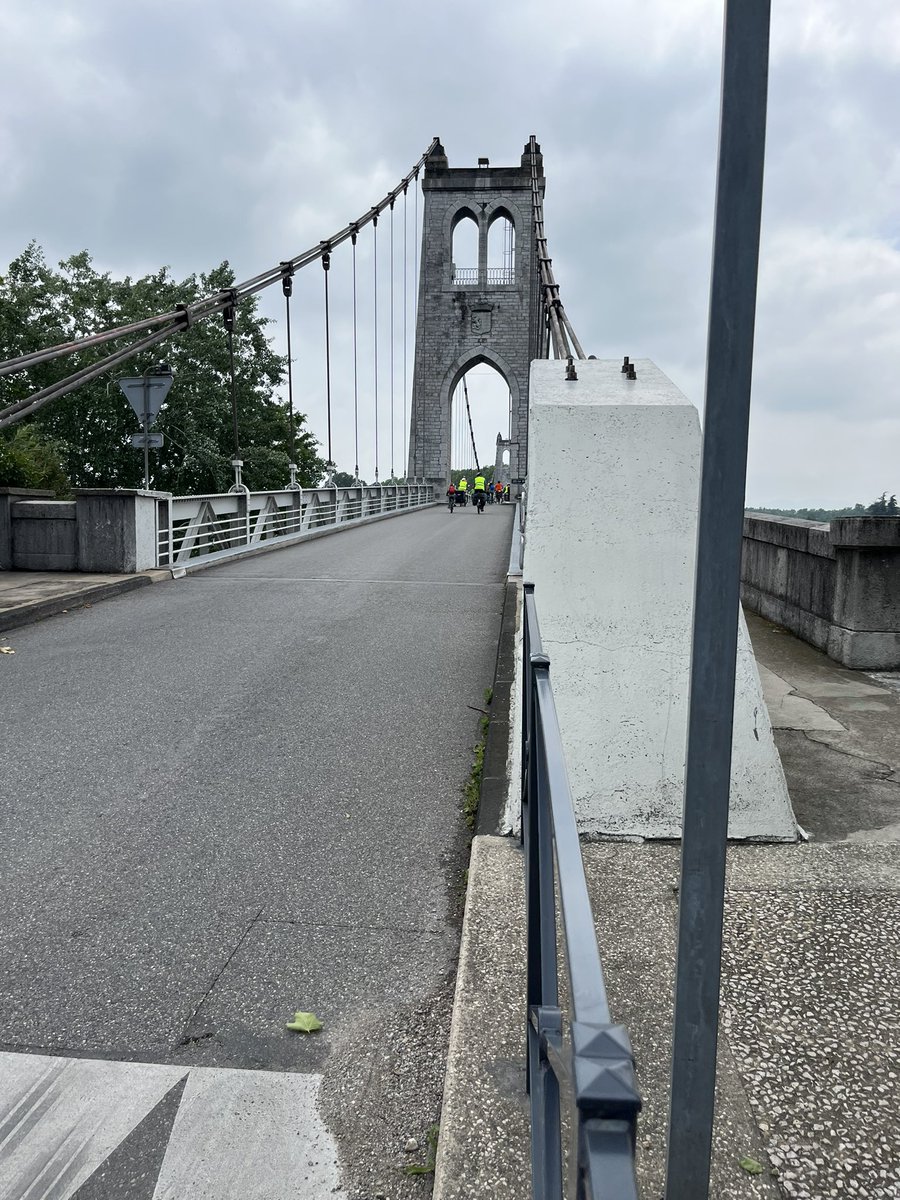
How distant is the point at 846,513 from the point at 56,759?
5074mm

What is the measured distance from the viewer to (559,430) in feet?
10.5

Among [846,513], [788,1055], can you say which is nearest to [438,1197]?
[788,1055]

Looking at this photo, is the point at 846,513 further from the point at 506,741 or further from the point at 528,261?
the point at 528,261

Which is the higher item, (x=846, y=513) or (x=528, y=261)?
(x=528, y=261)

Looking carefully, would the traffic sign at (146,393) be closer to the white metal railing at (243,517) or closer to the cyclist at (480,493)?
the white metal railing at (243,517)

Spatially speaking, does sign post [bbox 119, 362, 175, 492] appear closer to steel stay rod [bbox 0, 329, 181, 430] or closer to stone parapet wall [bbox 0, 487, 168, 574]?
steel stay rod [bbox 0, 329, 181, 430]

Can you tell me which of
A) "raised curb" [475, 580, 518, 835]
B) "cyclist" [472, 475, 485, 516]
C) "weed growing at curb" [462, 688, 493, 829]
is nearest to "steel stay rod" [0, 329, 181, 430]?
"raised curb" [475, 580, 518, 835]

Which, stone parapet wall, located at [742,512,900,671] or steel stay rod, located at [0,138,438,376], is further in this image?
steel stay rod, located at [0,138,438,376]

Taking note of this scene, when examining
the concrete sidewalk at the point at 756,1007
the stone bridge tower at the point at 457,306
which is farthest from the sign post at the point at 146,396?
the stone bridge tower at the point at 457,306

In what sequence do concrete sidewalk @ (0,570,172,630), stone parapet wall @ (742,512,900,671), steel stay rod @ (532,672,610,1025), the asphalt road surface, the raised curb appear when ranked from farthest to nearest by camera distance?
1. concrete sidewalk @ (0,570,172,630)
2. stone parapet wall @ (742,512,900,671)
3. the raised curb
4. the asphalt road surface
5. steel stay rod @ (532,672,610,1025)

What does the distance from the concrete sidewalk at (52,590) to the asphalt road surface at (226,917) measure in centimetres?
165

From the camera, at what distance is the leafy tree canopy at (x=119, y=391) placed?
30641 millimetres

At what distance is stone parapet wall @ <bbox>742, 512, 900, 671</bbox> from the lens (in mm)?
6184

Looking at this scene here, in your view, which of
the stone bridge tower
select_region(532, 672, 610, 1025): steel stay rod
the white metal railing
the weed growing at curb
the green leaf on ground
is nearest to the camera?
select_region(532, 672, 610, 1025): steel stay rod
